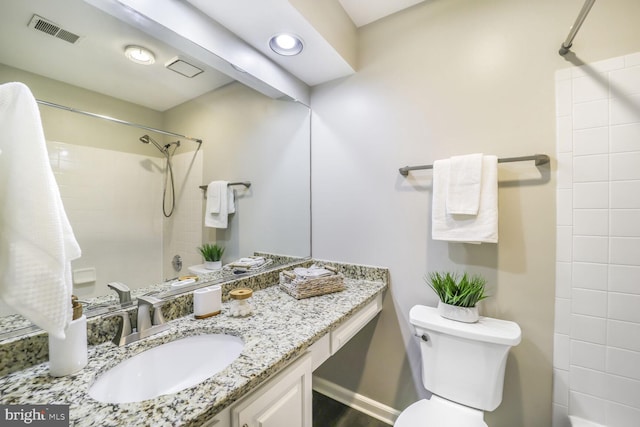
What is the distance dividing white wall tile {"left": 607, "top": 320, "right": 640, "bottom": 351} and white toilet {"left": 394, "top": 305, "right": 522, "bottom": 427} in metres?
0.32

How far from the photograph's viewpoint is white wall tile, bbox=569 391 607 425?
3.46 feet

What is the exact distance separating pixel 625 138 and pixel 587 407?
111 cm

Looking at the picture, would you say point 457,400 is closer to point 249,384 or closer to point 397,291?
point 397,291

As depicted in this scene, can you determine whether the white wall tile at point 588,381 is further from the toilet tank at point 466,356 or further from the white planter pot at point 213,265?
the white planter pot at point 213,265

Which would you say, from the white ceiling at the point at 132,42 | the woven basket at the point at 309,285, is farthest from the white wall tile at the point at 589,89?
the woven basket at the point at 309,285

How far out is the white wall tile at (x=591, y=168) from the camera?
104 cm

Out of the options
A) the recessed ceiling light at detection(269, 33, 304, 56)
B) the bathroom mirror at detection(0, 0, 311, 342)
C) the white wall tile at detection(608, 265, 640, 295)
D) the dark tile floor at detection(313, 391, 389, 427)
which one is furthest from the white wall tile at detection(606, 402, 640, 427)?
the recessed ceiling light at detection(269, 33, 304, 56)

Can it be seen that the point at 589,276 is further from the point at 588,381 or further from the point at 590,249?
the point at 588,381

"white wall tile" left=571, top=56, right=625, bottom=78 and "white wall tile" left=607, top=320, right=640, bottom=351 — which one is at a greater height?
"white wall tile" left=571, top=56, right=625, bottom=78

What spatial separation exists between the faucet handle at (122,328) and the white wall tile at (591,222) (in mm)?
1790

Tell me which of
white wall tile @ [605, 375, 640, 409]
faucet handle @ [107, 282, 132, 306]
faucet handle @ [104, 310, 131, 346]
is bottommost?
white wall tile @ [605, 375, 640, 409]

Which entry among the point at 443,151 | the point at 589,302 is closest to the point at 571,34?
the point at 443,151

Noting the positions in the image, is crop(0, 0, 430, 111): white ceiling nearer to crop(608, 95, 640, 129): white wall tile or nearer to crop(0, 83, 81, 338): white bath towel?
crop(0, 83, 81, 338): white bath towel

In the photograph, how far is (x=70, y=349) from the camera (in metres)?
0.69
